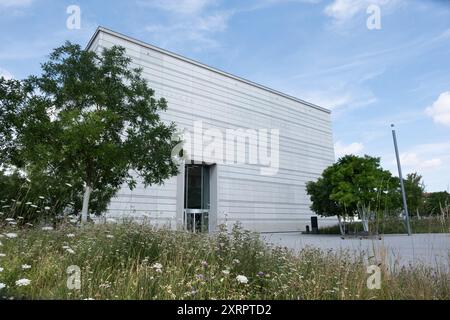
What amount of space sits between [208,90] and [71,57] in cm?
2611

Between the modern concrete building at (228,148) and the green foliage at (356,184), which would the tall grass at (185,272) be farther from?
the modern concrete building at (228,148)

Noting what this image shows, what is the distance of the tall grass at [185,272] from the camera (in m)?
3.27

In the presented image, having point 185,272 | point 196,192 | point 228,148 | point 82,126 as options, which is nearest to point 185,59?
point 228,148

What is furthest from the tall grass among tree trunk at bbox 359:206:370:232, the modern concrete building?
the modern concrete building

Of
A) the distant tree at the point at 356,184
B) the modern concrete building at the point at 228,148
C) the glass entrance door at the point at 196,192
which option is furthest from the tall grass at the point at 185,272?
the glass entrance door at the point at 196,192

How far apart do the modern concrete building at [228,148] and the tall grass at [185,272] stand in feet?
72.4

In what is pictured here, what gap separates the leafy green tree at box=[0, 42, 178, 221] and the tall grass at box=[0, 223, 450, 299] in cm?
514

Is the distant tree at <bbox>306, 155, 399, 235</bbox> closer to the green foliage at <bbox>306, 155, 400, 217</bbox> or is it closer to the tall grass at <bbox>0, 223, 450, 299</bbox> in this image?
the green foliage at <bbox>306, 155, 400, 217</bbox>

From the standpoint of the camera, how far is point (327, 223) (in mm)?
48906

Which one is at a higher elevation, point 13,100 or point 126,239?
point 13,100

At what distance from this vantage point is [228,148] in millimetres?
38094

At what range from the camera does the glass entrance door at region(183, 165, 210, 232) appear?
33.8m
